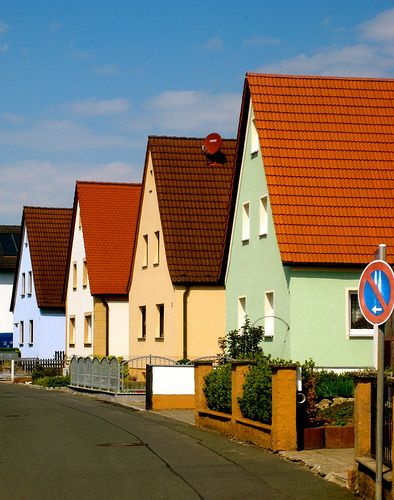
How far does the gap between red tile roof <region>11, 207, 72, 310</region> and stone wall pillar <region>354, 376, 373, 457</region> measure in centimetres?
4358

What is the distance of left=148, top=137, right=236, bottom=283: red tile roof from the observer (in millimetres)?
37062

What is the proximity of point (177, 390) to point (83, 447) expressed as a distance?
9561mm

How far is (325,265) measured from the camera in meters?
27.2

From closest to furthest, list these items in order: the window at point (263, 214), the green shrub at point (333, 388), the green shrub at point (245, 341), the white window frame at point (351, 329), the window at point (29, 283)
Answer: the green shrub at point (333, 388), the white window frame at point (351, 329), the green shrub at point (245, 341), the window at point (263, 214), the window at point (29, 283)

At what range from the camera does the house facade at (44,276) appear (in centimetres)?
5619

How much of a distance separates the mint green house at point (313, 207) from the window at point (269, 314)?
1.2 inches

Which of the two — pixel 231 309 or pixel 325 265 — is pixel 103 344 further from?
pixel 325 265

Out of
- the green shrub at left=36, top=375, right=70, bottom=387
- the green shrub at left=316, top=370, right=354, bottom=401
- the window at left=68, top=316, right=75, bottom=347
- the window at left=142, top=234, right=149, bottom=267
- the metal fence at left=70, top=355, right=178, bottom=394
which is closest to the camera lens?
the green shrub at left=316, top=370, right=354, bottom=401

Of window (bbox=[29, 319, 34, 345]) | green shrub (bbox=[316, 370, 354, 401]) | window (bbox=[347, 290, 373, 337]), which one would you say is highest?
window (bbox=[347, 290, 373, 337])

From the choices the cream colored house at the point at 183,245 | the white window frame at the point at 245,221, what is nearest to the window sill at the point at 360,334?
the white window frame at the point at 245,221

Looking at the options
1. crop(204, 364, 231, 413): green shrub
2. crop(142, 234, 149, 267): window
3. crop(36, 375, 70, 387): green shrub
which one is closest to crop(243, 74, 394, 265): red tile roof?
crop(204, 364, 231, 413): green shrub

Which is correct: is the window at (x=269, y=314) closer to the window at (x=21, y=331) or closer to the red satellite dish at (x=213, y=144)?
the red satellite dish at (x=213, y=144)

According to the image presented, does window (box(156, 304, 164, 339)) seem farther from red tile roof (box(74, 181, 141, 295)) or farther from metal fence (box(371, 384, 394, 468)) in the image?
metal fence (box(371, 384, 394, 468))

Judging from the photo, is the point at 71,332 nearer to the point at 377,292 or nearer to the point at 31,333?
the point at 31,333
